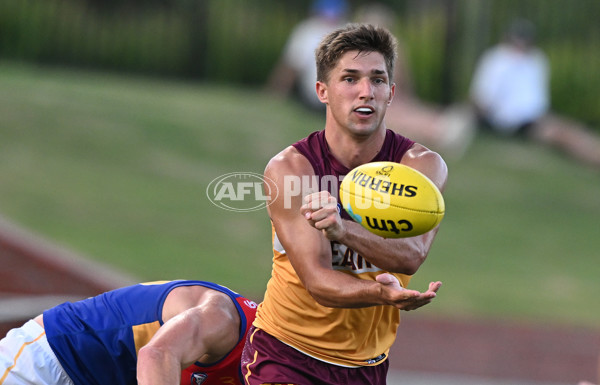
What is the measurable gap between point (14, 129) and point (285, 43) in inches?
214

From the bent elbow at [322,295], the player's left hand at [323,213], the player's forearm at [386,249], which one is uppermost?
the player's left hand at [323,213]

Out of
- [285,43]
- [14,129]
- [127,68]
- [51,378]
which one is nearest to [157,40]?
[127,68]

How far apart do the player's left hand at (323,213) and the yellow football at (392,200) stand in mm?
119

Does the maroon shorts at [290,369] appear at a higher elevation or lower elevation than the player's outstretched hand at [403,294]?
lower

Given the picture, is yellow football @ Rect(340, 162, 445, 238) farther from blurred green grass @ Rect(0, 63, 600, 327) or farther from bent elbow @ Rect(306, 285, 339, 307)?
blurred green grass @ Rect(0, 63, 600, 327)

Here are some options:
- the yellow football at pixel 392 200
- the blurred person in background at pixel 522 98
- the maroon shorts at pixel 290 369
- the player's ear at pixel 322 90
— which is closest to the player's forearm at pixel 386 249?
the yellow football at pixel 392 200

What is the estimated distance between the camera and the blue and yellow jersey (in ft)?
17.8

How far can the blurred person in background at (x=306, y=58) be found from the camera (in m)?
16.5

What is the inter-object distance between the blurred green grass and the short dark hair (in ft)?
26.9

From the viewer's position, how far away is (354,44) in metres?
4.76

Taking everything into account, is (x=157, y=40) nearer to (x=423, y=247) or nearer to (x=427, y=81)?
(x=427, y=81)

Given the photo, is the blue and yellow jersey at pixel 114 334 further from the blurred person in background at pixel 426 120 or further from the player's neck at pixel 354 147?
the blurred person in background at pixel 426 120

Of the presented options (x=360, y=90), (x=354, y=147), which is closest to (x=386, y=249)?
(x=354, y=147)

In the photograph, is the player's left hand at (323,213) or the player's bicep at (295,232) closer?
the player's left hand at (323,213)
